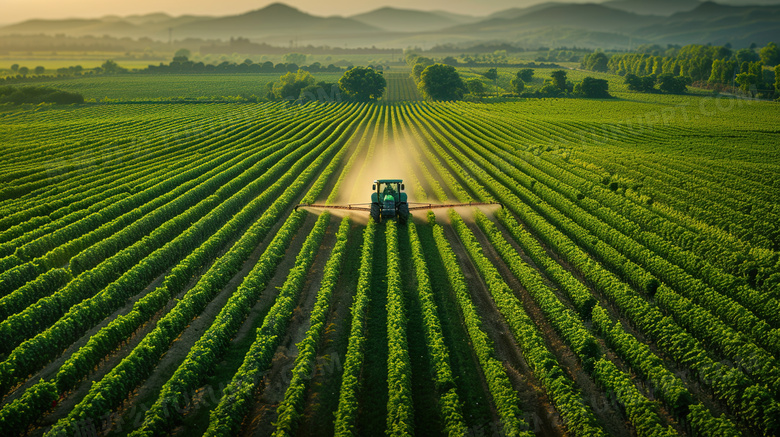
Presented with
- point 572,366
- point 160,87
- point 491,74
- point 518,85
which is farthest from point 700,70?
point 160,87

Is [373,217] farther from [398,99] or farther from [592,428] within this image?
[398,99]

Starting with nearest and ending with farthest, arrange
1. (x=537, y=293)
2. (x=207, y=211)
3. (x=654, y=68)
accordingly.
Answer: (x=537, y=293)
(x=207, y=211)
(x=654, y=68)

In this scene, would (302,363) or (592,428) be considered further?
(302,363)

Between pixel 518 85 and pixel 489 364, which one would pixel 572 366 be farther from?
pixel 518 85

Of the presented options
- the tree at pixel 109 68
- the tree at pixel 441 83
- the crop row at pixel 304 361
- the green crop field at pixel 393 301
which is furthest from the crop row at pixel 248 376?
the tree at pixel 109 68

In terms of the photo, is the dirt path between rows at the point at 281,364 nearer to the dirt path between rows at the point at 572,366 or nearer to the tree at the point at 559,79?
the dirt path between rows at the point at 572,366

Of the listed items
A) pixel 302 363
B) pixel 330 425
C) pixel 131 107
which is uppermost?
pixel 131 107

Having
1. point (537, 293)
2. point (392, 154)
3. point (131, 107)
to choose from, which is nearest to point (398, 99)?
point (131, 107)

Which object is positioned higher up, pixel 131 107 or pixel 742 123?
pixel 131 107

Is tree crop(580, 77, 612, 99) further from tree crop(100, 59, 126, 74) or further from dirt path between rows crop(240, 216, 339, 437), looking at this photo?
tree crop(100, 59, 126, 74)
